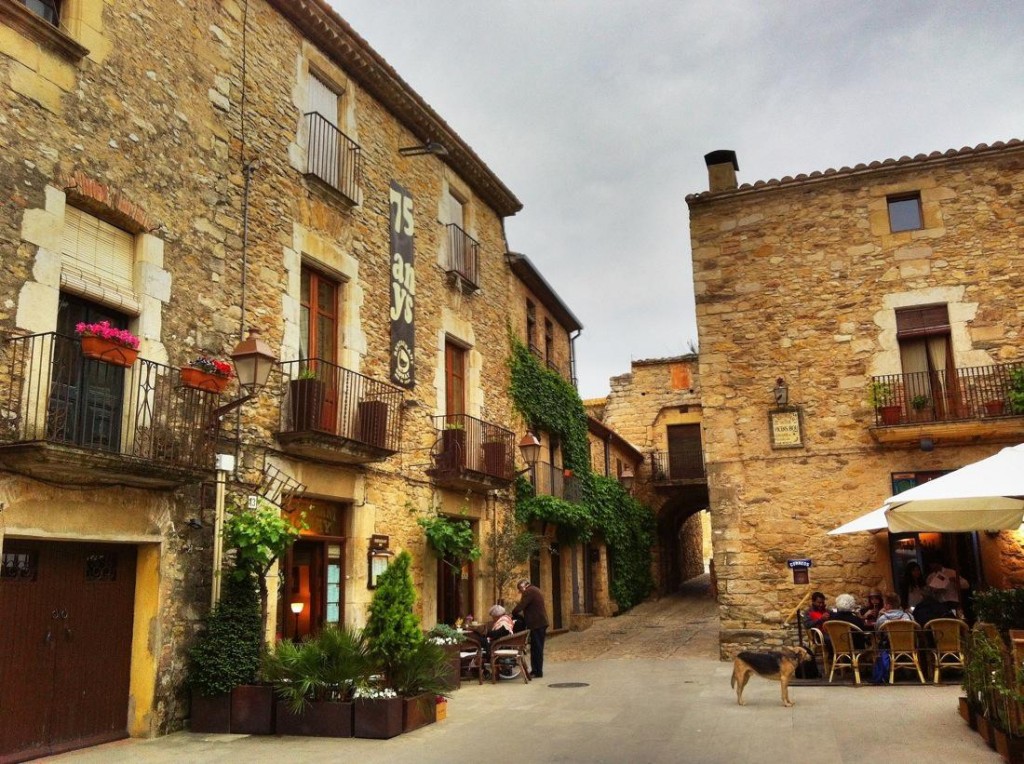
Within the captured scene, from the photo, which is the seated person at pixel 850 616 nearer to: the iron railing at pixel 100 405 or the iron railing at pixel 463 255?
the iron railing at pixel 100 405

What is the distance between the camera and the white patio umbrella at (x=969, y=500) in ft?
23.7

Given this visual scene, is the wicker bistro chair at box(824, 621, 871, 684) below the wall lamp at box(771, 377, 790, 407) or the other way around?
below

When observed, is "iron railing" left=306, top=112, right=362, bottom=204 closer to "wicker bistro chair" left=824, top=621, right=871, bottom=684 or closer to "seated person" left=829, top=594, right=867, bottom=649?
"wicker bistro chair" left=824, top=621, right=871, bottom=684

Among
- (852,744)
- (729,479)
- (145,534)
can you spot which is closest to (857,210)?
(729,479)

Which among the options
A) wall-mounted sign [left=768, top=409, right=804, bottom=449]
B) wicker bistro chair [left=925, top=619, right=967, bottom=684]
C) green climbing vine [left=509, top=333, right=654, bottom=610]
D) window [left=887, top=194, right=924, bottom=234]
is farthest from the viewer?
green climbing vine [left=509, top=333, right=654, bottom=610]

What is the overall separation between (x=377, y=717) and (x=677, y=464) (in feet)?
67.9

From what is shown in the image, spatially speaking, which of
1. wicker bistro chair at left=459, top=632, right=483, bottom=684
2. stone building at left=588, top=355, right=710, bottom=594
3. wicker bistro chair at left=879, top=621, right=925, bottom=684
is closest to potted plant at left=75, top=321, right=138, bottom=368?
wicker bistro chair at left=459, top=632, right=483, bottom=684

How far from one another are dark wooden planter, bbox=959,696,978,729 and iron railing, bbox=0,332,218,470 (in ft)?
22.6

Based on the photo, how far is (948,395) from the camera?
499 inches

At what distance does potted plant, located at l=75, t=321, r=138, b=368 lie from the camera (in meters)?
7.20

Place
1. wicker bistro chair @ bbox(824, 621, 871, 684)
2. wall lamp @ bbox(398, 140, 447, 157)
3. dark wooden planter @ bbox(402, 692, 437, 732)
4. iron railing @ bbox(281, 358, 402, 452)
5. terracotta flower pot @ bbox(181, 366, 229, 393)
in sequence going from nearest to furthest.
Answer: dark wooden planter @ bbox(402, 692, 437, 732) < terracotta flower pot @ bbox(181, 366, 229, 393) < wicker bistro chair @ bbox(824, 621, 871, 684) < iron railing @ bbox(281, 358, 402, 452) < wall lamp @ bbox(398, 140, 447, 157)

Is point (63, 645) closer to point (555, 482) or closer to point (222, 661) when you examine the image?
point (222, 661)

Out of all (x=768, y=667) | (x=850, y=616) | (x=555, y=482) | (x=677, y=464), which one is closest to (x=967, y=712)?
(x=768, y=667)

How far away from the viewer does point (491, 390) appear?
51.9ft
